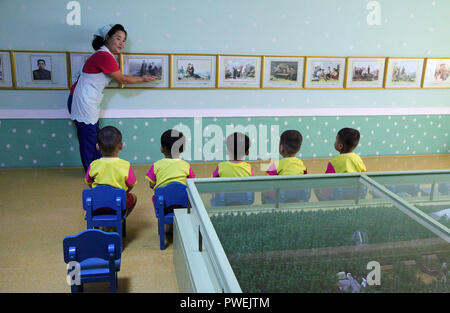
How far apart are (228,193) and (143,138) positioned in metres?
3.41

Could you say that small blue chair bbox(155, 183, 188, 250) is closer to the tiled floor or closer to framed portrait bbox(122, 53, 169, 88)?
the tiled floor

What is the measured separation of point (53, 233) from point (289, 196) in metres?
2.42

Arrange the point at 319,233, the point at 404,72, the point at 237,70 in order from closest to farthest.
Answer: the point at 319,233 < the point at 237,70 < the point at 404,72

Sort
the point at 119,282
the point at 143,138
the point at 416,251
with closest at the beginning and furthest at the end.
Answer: the point at 416,251 < the point at 119,282 < the point at 143,138

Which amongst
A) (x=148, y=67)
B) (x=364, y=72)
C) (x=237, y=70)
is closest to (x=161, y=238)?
(x=148, y=67)

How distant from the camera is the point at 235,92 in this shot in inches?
236

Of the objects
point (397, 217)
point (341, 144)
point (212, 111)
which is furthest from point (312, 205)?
point (212, 111)

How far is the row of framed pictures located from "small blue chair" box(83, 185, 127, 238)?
99.3 inches

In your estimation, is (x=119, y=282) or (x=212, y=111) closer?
(x=119, y=282)

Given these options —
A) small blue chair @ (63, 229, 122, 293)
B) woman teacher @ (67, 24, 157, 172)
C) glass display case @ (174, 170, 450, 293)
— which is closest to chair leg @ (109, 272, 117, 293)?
small blue chair @ (63, 229, 122, 293)

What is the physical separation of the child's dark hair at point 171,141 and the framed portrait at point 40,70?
8.08 ft

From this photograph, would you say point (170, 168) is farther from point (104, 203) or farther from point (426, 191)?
point (426, 191)
